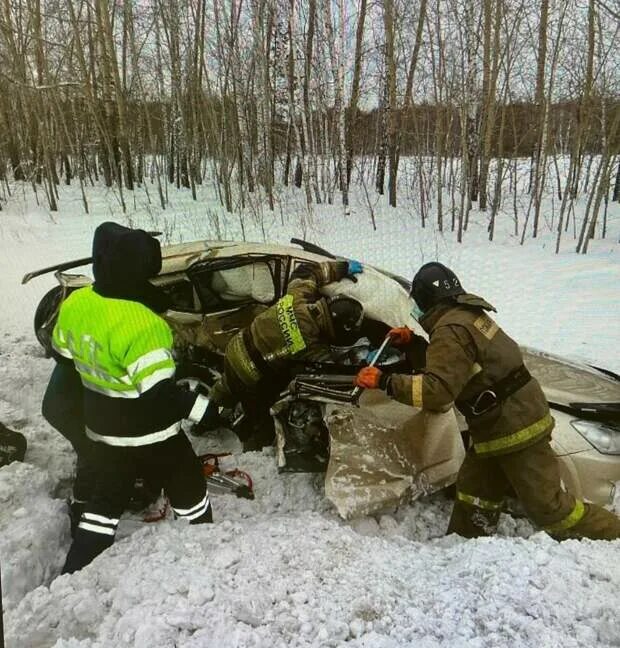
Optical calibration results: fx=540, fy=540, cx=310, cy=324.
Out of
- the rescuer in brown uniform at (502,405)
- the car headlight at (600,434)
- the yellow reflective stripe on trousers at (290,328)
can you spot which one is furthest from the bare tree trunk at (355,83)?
the rescuer in brown uniform at (502,405)

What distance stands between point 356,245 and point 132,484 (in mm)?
10085

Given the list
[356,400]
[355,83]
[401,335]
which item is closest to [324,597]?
[356,400]

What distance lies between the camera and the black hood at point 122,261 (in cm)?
224

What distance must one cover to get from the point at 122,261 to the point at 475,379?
178 centimetres

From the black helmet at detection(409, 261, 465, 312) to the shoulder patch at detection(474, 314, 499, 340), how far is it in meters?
0.17

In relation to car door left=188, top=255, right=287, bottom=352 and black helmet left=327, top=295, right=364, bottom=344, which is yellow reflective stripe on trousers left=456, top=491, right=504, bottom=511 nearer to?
black helmet left=327, top=295, right=364, bottom=344

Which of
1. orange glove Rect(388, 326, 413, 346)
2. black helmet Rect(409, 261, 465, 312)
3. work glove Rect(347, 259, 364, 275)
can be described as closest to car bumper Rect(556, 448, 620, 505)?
orange glove Rect(388, 326, 413, 346)

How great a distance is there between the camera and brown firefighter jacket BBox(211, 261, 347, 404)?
3342 millimetres

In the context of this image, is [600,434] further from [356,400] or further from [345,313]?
[345,313]

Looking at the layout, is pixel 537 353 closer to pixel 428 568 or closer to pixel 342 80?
pixel 428 568

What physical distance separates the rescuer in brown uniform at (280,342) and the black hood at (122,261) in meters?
1.17

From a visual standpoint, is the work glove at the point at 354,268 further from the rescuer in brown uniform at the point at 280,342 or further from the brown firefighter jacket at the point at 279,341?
the brown firefighter jacket at the point at 279,341

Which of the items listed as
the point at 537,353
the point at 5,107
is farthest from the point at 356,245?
the point at 5,107

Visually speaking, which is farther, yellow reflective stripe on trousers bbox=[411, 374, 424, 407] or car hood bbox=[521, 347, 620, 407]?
car hood bbox=[521, 347, 620, 407]
